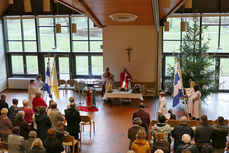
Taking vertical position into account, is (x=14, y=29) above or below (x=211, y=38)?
above

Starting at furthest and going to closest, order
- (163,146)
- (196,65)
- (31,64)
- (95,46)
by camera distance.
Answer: (31,64), (95,46), (196,65), (163,146)

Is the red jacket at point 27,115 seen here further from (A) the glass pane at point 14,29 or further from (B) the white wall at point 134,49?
(A) the glass pane at point 14,29

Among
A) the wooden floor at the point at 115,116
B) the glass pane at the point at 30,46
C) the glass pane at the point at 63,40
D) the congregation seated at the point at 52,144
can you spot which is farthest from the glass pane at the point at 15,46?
the congregation seated at the point at 52,144

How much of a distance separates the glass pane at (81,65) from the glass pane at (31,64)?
246 cm

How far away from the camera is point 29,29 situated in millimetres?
16328

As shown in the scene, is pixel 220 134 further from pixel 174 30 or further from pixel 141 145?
pixel 174 30

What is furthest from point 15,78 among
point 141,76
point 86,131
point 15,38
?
point 86,131

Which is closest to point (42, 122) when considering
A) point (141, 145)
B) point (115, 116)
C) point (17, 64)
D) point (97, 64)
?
point (141, 145)

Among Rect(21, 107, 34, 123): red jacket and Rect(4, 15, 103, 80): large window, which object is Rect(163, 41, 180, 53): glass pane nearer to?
Rect(4, 15, 103, 80): large window

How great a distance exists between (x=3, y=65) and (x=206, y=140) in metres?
13.0

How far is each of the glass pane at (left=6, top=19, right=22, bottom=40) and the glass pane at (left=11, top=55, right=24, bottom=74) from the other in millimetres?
1160

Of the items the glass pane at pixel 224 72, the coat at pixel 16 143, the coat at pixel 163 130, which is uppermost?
the glass pane at pixel 224 72

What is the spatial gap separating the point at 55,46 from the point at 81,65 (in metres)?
1.82

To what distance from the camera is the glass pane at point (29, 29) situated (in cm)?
1622
